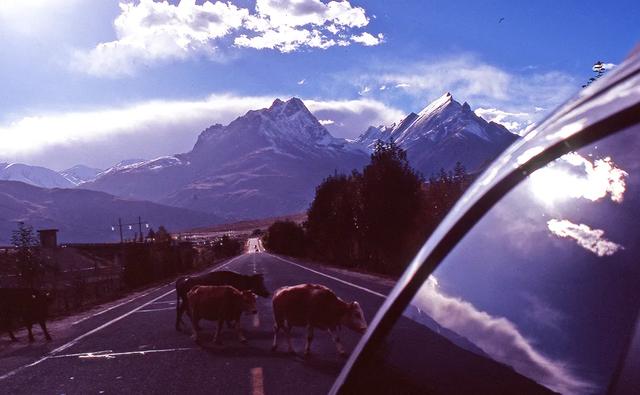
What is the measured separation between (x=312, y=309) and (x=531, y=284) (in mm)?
6998

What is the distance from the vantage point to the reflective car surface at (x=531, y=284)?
1180 millimetres

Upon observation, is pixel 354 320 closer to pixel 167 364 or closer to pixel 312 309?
pixel 312 309

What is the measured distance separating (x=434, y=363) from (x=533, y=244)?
1.05 feet

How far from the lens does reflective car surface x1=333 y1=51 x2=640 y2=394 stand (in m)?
1.18

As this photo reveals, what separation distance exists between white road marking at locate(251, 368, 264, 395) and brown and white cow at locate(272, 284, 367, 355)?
0.94m

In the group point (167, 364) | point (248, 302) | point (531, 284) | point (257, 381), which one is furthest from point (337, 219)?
point (531, 284)

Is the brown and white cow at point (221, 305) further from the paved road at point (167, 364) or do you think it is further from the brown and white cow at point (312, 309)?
the brown and white cow at point (312, 309)

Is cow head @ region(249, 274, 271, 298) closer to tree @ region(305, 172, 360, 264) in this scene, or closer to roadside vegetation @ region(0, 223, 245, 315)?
roadside vegetation @ region(0, 223, 245, 315)

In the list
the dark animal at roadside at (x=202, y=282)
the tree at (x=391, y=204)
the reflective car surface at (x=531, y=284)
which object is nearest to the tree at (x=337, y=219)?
the tree at (x=391, y=204)

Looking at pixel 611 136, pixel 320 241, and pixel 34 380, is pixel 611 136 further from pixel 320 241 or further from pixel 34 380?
pixel 320 241

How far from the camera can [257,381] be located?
7.14 meters

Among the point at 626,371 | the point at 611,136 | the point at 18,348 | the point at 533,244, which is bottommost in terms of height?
the point at 18,348

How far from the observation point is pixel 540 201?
123cm

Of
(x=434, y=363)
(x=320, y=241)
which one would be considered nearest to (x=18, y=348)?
(x=434, y=363)
